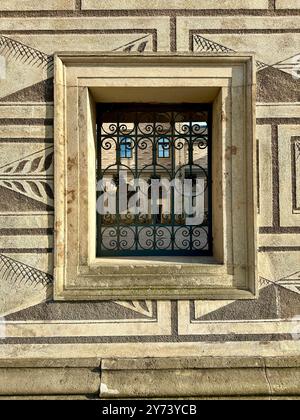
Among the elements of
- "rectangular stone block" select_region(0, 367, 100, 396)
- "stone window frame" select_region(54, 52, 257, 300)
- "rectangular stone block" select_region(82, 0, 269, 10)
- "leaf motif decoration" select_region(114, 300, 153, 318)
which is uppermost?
"rectangular stone block" select_region(82, 0, 269, 10)

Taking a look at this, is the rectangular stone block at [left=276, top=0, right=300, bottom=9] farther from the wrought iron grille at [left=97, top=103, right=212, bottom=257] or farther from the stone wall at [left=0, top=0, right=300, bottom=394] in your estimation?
the wrought iron grille at [left=97, top=103, right=212, bottom=257]

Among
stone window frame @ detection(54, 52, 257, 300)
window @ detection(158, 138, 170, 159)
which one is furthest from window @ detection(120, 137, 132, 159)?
stone window frame @ detection(54, 52, 257, 300)

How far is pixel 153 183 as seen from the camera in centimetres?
333

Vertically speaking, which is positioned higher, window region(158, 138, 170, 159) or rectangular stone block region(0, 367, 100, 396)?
window region(158, 138, 170, 159)

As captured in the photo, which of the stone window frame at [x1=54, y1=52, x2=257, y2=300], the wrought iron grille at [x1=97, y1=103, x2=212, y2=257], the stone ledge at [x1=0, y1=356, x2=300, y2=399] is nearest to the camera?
the stone ledge at [x1=0, y1=356, x2=300, y2=399]

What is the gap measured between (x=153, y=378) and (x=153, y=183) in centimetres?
181

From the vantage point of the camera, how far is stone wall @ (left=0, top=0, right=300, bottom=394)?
9.52 feet

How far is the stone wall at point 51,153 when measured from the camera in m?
2.90

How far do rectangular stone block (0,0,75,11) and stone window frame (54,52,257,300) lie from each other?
466mm

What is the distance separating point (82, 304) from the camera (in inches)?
114

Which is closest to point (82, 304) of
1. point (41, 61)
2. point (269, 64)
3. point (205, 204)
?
point (205, 204)

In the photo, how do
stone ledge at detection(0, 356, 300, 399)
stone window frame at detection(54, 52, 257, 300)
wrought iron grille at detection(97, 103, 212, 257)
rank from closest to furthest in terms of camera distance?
1. stone ledge at detection(0, 356, 300, 399)
2. stone window frame at detection(54, 52, 257, 300)
3. wrought iron grille at detection(97, 103, 212, 257)

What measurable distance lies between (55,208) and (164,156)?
129cm

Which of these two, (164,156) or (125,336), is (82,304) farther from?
(164,156)
